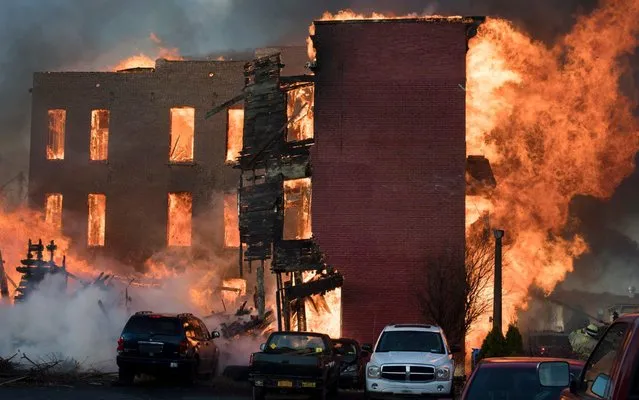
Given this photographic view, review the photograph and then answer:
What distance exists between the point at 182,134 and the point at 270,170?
1438cm

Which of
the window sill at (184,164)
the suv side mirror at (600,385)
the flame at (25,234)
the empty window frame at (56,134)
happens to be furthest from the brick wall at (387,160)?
the suv side mirror at (600,385)

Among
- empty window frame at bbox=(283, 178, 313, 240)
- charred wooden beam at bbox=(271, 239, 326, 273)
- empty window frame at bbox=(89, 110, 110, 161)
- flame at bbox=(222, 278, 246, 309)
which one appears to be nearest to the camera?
charred wooden beam at bbox=(271, 239, 326, 273)

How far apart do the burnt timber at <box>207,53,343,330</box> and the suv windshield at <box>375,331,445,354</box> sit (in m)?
11.9

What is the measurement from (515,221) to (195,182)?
1780cm

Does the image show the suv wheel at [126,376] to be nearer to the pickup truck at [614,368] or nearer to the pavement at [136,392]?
the pavement at [136,392]

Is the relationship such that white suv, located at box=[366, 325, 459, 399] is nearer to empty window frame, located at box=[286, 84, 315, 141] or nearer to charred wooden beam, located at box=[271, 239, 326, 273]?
charred wooden beam, located at box=[271, 239, 326, 273]

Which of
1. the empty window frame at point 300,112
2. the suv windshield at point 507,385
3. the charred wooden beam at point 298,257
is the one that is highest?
the empty window frame at point 300,112

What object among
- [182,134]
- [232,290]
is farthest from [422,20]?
[182,134]

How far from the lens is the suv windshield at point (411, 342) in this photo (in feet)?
71.3

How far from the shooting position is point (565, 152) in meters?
35.2

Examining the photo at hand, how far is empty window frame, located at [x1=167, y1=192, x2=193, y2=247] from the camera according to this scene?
4791 centimetres

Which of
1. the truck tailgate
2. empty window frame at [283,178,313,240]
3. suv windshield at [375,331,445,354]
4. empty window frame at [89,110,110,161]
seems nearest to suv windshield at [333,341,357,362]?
suv windshield at [375,331,445,354]

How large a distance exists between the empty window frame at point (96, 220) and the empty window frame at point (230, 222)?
6.21m

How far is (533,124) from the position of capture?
1377 inches
